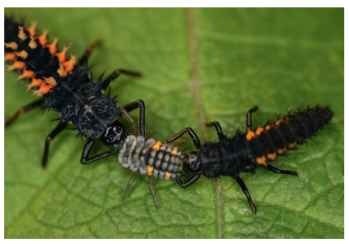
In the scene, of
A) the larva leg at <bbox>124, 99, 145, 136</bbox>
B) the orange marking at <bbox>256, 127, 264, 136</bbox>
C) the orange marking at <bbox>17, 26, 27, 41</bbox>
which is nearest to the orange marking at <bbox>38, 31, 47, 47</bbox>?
the orange marking at <bbox>17, 26, 27, 41</bbox>

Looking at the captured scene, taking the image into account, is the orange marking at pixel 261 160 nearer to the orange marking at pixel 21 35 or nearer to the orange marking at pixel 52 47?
the orange marking at pixel 52 47

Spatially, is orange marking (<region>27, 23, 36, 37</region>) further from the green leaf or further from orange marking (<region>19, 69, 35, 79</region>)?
orange marking (<region>19, 69, 35, 79</region>)

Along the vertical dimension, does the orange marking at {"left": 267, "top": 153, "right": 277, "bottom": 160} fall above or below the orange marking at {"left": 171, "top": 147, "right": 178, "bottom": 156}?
below

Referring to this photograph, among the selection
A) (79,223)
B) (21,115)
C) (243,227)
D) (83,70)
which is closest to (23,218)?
(79,223)

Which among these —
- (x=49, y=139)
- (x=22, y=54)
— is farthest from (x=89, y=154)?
(x=22, y=54)

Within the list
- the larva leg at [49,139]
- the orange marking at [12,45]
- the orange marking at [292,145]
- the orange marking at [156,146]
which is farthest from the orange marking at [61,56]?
the orange marking at [292,145]

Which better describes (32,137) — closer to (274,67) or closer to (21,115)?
(21,115)

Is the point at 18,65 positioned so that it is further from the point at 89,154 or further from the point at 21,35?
the point at 89,154
